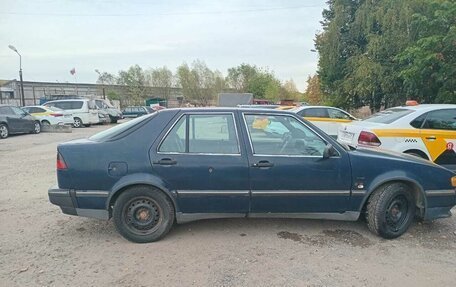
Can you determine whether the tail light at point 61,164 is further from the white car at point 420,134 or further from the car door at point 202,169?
the white car at point 420,134

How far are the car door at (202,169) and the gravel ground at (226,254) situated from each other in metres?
0.47

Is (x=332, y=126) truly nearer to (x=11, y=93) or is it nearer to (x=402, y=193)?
(x=402, y=193)

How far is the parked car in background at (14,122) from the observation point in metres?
14.3

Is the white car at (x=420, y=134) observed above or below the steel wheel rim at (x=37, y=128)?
above

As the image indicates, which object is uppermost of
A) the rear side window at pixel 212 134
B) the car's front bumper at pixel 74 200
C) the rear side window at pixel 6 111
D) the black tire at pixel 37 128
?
the rear side window at pixel 212 134

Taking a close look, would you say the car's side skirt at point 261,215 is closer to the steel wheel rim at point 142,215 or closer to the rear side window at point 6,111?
the steel wheel rim at point 142,215

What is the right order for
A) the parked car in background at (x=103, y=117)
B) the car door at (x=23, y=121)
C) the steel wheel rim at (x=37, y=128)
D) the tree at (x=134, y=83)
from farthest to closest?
the tree at (x=134, y=83) → the parked car in background at (x=103, y=117) → the steel wheel rim at (x=37, y=128) → the car door at (x=23, y=121)

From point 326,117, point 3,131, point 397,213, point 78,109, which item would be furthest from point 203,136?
point 78,109

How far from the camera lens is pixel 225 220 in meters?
4.42

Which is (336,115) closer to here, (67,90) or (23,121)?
(23,121)

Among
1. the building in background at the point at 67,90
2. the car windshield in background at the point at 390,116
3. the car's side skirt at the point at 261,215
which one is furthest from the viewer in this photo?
the building in background at the point at 67,90

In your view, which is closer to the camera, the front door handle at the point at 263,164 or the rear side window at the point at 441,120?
the front door handle at the point at 263,164

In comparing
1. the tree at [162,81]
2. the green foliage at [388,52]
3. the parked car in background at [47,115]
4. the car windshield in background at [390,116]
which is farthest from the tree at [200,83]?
the car windshield in background at [390,116]

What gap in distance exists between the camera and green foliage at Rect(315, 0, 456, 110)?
11634 millimetres
